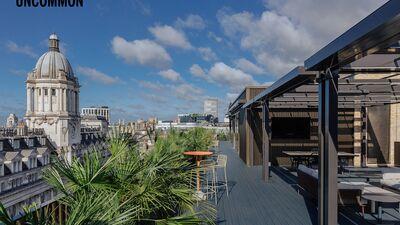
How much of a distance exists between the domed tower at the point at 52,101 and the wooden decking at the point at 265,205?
57.6 metres

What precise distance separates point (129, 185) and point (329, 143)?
2443mm

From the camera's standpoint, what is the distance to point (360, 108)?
12.0 m

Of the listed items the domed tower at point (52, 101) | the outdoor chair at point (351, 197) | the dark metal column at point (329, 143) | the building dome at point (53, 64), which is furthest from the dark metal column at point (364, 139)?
the building dome at point (53, 64)

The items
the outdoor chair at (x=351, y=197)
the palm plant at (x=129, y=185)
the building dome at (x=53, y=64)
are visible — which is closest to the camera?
the palm plant at (x=129, y=185)

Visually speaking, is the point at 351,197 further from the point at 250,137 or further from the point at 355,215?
the point at 250,137

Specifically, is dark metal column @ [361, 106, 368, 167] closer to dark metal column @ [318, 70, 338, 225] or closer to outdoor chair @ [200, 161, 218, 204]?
outdoor chair @ [200, 161, 218, 204]

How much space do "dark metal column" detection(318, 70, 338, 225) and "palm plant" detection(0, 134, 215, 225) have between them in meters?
1.72

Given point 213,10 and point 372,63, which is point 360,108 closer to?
point 372,63

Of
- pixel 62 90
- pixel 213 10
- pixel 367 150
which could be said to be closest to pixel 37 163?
pixel 62 90

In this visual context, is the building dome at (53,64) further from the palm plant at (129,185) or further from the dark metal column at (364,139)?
the palm plant at (129,185)

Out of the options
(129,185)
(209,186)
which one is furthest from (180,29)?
(129,185)

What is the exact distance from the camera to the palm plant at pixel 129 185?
8.98ft

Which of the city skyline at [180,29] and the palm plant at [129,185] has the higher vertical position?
the city skyline at [180,29]

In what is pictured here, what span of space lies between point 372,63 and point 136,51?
41.0m
